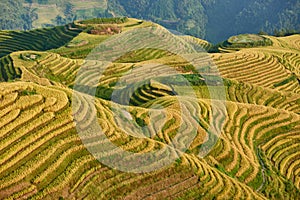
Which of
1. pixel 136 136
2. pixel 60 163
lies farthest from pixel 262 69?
pixel 60 163

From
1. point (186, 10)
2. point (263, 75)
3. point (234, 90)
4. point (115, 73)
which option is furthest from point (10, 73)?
point (186, 10)

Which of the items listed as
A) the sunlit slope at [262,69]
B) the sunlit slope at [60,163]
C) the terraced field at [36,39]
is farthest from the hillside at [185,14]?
the sunlit slope at [60,163]

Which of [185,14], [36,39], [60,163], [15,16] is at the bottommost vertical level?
[15,16]

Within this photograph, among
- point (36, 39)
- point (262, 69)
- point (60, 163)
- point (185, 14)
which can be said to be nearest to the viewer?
point (60, 163)

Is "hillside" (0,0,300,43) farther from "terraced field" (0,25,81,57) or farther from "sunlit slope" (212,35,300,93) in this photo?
"sunlit slope" (212,35,300,93)

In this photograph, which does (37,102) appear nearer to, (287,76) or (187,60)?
(187,60)

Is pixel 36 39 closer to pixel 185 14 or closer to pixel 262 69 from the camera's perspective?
pixel 262 69

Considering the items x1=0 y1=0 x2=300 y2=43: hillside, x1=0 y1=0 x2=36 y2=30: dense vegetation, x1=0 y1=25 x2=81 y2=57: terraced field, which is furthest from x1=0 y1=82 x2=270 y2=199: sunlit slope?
x1=0 y1=0 x2=36 y2=30: dense vegetation

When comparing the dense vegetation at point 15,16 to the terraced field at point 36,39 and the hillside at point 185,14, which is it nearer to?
the hillside at point 185,14

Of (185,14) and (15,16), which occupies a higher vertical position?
(185,14)
